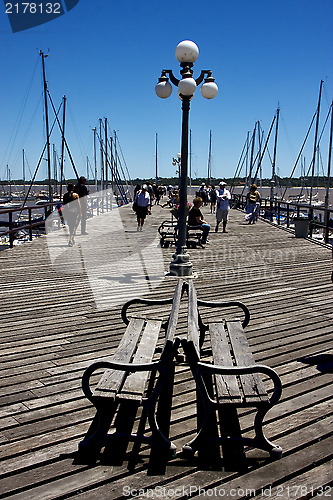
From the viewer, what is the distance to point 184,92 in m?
8.90

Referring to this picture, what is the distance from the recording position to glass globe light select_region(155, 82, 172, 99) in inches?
373

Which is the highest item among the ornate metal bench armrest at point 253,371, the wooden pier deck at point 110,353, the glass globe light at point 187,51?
the glass globe light at point 187,51

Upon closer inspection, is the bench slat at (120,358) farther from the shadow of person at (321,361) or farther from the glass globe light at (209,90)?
the glass globe light at (209,90)

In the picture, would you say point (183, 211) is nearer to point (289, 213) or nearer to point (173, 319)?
point (173, 319)

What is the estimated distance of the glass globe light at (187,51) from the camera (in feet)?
29.0

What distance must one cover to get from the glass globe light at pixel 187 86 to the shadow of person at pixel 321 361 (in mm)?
6043

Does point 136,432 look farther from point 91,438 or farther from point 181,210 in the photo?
point 181,210

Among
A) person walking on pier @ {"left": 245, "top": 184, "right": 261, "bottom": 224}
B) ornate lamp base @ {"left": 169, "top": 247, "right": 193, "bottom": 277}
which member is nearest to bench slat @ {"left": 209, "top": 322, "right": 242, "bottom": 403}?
ornate lamp base @ {"left": 169, "top": 247, "right": 193, "bottom": 277}

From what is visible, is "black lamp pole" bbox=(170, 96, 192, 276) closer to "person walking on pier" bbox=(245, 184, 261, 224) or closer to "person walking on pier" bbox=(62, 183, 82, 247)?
"person walking on pier" bbox=(62, 183, 82, 247)

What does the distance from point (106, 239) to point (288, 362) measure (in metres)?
10.5

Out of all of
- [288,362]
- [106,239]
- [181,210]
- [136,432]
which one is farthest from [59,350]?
[106,239]

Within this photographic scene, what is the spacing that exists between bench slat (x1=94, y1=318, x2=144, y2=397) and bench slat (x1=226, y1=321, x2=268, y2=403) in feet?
2.73

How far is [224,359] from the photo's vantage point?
11.6 ft

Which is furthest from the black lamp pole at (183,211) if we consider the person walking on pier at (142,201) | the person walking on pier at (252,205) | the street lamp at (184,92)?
the person walking on pier at (252,205)
